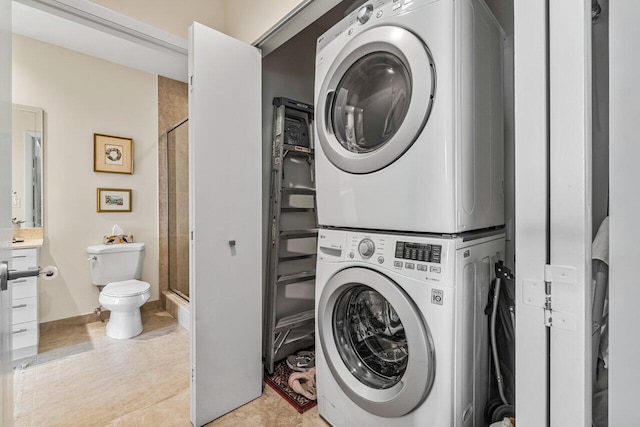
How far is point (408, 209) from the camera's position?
112 centimetres

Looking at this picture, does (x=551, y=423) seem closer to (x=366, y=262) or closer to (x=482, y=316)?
(x=482, y=316)

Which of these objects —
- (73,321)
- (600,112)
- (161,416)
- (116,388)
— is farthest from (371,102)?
(73,321)

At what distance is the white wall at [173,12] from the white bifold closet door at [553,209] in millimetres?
1764

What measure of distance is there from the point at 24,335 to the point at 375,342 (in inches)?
101

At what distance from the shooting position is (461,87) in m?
1.05

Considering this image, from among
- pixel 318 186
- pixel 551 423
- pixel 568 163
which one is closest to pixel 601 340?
pixel 551 423

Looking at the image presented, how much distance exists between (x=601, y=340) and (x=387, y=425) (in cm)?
79

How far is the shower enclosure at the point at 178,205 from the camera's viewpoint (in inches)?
119

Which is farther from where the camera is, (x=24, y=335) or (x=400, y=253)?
(x=24, y=335)

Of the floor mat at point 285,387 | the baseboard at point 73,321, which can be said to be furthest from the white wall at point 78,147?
the floor mat at point 285,387

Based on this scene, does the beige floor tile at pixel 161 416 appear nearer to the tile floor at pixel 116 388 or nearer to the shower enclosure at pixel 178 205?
the tile floor at pixel 116 388

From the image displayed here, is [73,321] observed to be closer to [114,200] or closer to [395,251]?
[114,200]

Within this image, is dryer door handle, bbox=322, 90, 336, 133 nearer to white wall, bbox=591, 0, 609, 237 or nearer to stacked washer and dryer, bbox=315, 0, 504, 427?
stacked washer and dryer, bbox=315, 0, 504, 427

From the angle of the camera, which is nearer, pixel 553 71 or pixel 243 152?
pixel 553 71
